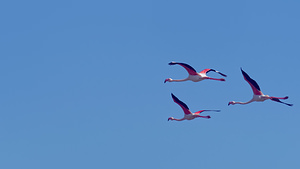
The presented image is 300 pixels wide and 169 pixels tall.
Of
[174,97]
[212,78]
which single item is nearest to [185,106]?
[174,97]

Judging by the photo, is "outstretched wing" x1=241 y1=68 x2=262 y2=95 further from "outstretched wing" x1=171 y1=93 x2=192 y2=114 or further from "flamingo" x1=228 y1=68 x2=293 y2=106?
"outstretched wing" x1=171 y1=93 x2=192 y2=114

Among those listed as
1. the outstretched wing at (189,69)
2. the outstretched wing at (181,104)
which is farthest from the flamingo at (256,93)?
the outstretched wing at (181,104)

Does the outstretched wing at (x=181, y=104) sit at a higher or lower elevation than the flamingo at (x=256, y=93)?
higher

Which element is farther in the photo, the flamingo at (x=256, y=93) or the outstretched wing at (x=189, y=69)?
the flamingo at (x=256, y=93)

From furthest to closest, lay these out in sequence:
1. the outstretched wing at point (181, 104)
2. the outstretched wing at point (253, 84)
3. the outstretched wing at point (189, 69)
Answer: the outstretched wing at point (181, 104), the outstretched wing at point (253, 84), the outstretched wing at point (189, 69)

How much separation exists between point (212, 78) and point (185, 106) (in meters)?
5.18

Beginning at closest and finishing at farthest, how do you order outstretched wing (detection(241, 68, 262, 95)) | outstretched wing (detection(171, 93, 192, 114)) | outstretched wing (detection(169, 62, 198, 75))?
outstretched wing (detection(169, 62, 198, 75)), outstretched wing (detection(241, 68, 262, 95)), outstretched wing (detection(171, 93, 192, 114))

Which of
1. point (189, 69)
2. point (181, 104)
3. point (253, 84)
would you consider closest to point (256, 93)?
point (253, 84)

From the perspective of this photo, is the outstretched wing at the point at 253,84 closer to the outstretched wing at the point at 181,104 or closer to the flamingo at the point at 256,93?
the flamingo at the point at 256,93

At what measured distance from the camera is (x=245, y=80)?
195 feet

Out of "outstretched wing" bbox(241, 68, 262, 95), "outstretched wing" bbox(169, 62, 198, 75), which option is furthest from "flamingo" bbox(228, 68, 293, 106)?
"outstretched wing" bbox(169, 62, 198, 75)

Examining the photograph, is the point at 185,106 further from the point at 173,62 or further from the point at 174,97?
the point at 173,62

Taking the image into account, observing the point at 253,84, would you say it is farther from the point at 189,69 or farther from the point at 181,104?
the point at 181,104

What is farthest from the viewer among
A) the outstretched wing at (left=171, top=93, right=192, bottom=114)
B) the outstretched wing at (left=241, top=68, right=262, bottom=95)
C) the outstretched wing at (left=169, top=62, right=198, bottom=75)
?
the outstretched wing at (left=171, top=93, right=192, bottom=114)
